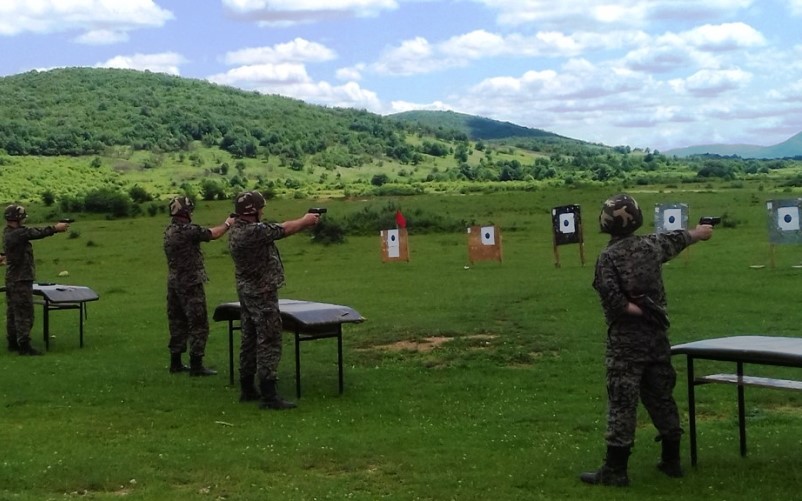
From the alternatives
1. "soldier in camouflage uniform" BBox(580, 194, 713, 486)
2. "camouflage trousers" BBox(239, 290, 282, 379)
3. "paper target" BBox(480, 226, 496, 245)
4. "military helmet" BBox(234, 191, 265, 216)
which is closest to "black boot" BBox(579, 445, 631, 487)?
"soldier in camouflage uniform" BBox(580, 194, 713, 486)

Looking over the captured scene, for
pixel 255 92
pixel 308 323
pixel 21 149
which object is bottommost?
pixel 308 323

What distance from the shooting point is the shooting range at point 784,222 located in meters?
25.6

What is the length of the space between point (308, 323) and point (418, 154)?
395ft

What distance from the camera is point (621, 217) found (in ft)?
23.7

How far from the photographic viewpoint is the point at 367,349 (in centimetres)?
1481

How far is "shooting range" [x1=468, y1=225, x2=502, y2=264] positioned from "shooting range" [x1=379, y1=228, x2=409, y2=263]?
78.0 inches

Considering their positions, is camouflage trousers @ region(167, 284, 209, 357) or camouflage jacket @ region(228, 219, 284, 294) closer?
camouflage jacket @ region(228, 219, 284, 294)

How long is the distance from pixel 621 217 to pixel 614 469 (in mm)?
1785

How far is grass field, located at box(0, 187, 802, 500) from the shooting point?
302 inches

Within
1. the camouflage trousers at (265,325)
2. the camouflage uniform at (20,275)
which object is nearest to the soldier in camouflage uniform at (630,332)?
the camouflage trousers at (265,325)

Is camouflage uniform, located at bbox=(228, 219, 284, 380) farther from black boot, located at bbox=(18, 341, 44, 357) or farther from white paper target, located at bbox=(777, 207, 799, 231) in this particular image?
white paper target, located at bbox=(777, 207, 799, 231)

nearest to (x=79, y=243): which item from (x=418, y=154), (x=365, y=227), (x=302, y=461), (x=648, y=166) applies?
(x=365, y=227)

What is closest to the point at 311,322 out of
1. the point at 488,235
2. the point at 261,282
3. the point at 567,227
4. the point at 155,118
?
the point at 261,282

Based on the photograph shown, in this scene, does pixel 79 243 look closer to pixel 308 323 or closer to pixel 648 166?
pixel 308 323
